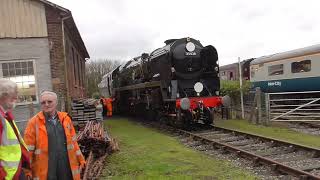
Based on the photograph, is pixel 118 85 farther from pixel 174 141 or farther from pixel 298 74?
pixel 174 141

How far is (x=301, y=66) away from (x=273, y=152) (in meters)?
12.7

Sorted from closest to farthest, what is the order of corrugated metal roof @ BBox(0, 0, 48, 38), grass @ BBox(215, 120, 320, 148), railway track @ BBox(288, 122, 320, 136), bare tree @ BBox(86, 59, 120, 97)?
1. grass @ BBox(215, 120, 320, 148)
2. railway track @ BBox(288, 122, 320, 136)
3. corrugated metal roof @ BBox(0, 0, 48, 38)
4. bare tree @ BBox(86, 59, 120, 97)

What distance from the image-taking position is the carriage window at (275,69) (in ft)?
78.4

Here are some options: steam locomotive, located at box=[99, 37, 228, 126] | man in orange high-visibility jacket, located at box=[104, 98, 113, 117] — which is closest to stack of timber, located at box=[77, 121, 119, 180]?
steam locomotive, located at box=[99, 37, 228, 126]

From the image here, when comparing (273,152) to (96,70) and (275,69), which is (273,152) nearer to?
(275,69)

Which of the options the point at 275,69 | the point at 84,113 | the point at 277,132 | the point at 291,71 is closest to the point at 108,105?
the point at 275,69

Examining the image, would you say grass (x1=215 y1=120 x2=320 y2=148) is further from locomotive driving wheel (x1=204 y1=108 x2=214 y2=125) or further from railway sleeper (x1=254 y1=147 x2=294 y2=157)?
railway sleeper (x1=254 y1=147 x2=294 y2=157)

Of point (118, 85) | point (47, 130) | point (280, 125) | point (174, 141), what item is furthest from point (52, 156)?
point (118, 85)

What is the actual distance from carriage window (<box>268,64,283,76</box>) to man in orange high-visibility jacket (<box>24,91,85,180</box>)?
66.6ft

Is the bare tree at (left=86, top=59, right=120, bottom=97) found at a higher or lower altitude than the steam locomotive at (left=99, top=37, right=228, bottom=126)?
higher

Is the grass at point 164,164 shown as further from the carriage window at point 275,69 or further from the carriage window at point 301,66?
the carriage window at point 275,69

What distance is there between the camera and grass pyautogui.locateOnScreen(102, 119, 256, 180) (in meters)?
8.20

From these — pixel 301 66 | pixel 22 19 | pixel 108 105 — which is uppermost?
pixel 22 19

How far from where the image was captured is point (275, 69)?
2458cm
